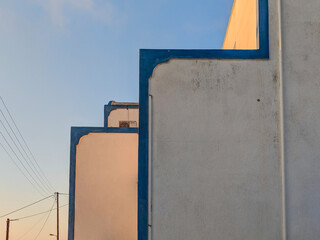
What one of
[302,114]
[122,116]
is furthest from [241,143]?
[122,116]

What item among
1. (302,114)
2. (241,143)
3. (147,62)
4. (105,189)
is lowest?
(105,189)

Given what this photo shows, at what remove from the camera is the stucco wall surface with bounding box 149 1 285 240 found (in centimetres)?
776

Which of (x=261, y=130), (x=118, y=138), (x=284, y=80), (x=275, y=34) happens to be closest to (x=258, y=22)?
(x=275, y=34)

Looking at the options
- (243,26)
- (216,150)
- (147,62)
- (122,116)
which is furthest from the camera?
(122,116)

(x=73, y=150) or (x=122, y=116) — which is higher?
(x=122, y=116)

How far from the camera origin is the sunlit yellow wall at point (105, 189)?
12.8 meters

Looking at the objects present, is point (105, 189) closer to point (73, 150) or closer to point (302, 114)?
point (73, 150)

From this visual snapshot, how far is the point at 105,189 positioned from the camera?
1302 centimetres

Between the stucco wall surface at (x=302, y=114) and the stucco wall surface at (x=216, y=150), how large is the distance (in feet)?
0.62

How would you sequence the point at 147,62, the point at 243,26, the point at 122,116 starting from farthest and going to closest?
1. the point at 122,116
2. the point at 243,26
3. the point at 147,62

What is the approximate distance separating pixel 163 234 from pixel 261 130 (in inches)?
97.2

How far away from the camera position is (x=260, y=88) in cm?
805

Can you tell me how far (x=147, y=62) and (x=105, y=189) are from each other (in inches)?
228

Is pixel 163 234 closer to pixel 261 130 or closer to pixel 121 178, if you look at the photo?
pixel 261 130
